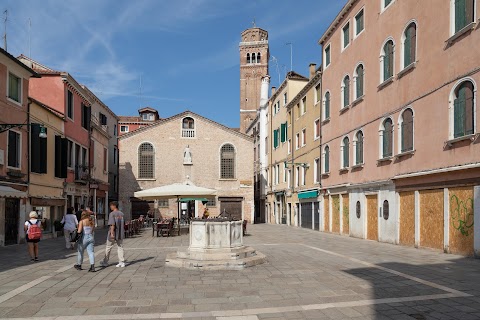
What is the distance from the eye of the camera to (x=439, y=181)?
13859 mm

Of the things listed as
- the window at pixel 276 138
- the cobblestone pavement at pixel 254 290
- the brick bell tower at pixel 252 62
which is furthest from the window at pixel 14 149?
the brick bell tower at pixel 252 62

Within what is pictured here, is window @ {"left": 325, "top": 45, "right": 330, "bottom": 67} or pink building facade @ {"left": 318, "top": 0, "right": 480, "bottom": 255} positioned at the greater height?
window @ {"left": 325, "top": 45, "right": 330, "bottom": 67}

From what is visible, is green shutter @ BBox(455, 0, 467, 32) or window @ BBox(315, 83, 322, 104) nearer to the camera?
green shutter @ BBox(455, 0, 467, 32)

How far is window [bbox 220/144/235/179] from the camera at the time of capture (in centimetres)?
3725

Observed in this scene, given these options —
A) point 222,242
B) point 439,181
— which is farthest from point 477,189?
point 222,242

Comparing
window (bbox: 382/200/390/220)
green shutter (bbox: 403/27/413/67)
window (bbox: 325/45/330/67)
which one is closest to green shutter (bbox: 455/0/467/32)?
green shutter (bbox: 403/27/413/67)

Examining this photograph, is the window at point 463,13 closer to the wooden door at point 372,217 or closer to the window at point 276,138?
the wooden door at point 372,217

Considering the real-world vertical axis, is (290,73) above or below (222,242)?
above

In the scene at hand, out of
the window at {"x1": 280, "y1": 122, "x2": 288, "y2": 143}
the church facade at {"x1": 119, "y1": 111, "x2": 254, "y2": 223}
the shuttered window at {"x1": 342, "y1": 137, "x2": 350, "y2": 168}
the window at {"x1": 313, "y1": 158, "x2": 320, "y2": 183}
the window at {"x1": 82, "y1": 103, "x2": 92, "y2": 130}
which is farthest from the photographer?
the church facade at {"x1": 119, "y1": 111, "x2": 254, "y2": 223}

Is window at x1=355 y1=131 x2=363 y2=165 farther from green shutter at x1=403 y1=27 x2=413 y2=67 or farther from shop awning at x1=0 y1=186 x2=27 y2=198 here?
shop awning at x1=0 y1=186 x2=27 y2=198

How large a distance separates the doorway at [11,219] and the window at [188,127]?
20589 mm

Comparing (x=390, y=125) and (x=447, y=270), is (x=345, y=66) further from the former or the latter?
(x=447, y=270)

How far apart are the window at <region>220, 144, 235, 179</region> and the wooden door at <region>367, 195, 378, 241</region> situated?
62.8 feet

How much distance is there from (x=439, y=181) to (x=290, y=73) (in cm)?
2367
